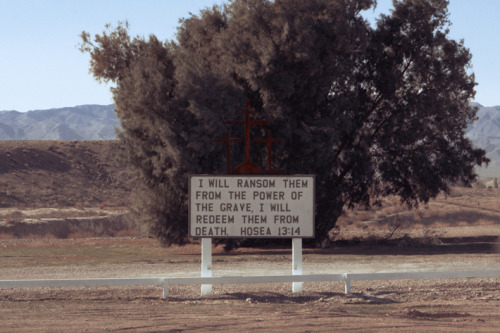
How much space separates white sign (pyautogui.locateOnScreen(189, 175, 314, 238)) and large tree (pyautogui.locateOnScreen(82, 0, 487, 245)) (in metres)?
8.45

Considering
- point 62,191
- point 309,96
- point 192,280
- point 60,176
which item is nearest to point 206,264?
point 192,280

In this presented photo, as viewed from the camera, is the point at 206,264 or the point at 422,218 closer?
the point at 206,264

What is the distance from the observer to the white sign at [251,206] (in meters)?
15.5

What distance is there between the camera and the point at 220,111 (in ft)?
79.3

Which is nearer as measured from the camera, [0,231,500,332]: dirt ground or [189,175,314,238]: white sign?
[0,231,500,332]: dirt ground

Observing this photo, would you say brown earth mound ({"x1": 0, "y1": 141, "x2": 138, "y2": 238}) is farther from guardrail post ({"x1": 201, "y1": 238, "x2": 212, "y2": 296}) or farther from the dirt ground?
guardrail post ({"x1": 201, "y1": 238, "x2": 212, "y2": 296})

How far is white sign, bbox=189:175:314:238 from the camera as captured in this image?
1554cm

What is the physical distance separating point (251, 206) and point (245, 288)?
2391 mm

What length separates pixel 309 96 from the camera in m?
26.1

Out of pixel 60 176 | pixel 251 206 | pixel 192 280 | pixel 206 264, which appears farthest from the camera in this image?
pixel 60 176

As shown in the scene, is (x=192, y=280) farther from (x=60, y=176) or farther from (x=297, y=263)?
(x=60, y=176)

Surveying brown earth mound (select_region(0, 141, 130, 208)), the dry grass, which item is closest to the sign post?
the dry grass

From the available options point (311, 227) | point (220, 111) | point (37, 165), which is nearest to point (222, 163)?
point (220, 111)

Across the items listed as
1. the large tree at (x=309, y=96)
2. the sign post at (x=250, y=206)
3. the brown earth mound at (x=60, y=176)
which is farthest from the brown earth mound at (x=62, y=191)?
the sign post at (x=250, y=206)
